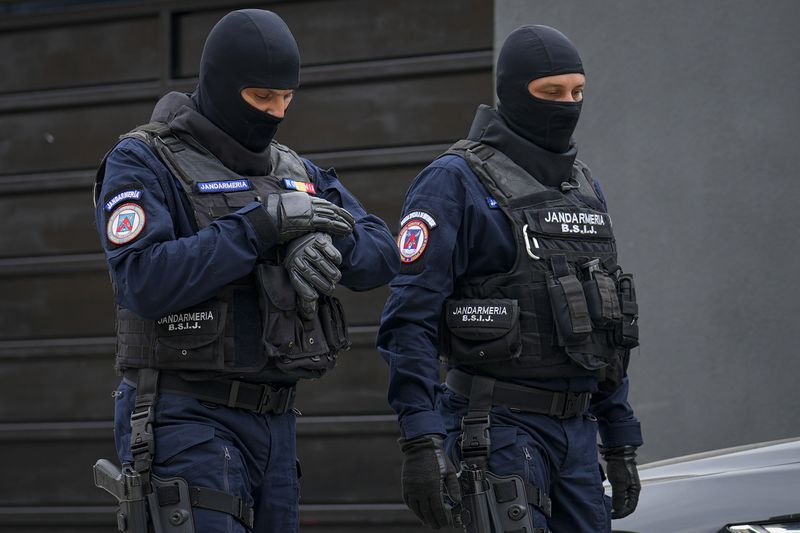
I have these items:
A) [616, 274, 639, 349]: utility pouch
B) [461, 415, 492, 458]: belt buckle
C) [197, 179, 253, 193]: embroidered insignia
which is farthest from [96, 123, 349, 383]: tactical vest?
[616, 274, 639, 349]: utility pouch

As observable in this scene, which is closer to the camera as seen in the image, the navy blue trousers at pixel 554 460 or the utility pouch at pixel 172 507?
the utility pouch at pixel 172 507

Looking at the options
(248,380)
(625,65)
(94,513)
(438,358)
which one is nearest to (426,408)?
(438,358)

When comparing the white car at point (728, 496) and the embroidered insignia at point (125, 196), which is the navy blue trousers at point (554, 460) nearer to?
the white car at point (728, 496)

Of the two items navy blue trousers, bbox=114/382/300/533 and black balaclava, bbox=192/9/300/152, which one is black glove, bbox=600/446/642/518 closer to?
navy blue trousers, bbox=114/382/300/533

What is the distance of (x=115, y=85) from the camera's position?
27.0ft

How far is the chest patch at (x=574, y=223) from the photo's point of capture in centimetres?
422

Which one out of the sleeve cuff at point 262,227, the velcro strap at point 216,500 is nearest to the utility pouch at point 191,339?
the sleeve cuff at point 262,227

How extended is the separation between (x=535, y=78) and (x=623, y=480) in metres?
1.37

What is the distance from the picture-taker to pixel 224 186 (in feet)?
12.2

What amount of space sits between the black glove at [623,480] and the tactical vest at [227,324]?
46.3 inches

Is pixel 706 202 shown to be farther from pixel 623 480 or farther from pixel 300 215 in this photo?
pixel 300 215

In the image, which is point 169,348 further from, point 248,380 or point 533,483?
point 533,483

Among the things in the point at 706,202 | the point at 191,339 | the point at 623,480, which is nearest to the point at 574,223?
the point at 623,480

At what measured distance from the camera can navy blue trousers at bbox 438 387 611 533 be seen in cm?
404
